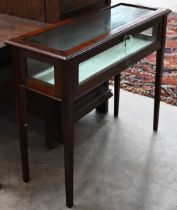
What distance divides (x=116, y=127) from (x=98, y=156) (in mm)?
325

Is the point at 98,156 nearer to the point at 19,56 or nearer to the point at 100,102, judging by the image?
the point at 100,102

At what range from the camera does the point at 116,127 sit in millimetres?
2412

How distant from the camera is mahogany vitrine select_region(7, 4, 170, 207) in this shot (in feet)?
4.91

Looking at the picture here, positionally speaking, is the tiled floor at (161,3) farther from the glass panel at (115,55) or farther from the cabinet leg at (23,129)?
the cabinet leg at (23,129)

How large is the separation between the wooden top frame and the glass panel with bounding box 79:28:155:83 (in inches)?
2.9

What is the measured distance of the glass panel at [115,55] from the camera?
5.46 ft

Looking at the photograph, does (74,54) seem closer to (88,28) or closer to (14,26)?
(88,28)

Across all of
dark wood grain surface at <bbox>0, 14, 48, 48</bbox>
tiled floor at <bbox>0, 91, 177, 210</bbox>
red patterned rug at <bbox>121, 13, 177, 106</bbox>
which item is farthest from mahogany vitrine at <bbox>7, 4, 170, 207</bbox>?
red patterned rug at <bbox>121, 13, 177, 106</bbox>

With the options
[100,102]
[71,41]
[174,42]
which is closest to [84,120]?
[100,102]

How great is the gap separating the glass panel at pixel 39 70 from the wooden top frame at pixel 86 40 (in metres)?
0.08

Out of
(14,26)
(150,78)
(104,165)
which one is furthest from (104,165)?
(150,78)

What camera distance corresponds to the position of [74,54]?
146 cm

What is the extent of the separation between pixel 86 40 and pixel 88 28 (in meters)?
0.17

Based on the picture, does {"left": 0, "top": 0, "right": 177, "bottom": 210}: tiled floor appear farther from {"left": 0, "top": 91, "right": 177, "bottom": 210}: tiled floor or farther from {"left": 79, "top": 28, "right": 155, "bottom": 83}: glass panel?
{"left": 79, "top": 28, "right": 155, "bottom": 83}: glass panel
